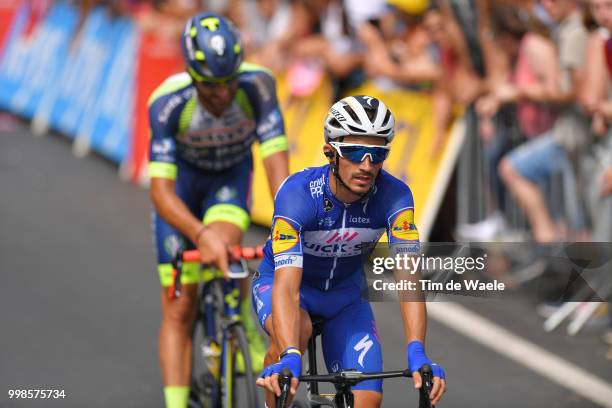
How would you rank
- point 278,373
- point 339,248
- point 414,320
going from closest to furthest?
point 278,373
point 414,320
point 339,248

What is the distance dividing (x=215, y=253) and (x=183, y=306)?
2.96ft

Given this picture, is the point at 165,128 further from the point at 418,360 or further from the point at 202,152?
the point at 418,360

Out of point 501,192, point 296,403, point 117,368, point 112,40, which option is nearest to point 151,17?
point 112,40

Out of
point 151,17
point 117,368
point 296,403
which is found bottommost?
point 296,403

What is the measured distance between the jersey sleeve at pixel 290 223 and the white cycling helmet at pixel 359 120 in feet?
0.92

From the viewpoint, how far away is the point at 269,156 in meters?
7.04

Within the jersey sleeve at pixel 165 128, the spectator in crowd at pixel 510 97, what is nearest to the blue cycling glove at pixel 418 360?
the jersey sleeve at pixel 165 128

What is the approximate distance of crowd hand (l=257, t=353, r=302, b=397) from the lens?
482 cm

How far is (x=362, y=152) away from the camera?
17.1 ft

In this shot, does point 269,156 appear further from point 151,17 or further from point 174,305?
point 151,17

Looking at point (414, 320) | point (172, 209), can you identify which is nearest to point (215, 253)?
point (172, 209)

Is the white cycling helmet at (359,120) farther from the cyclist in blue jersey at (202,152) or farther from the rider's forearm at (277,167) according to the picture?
the rider's forearm at (277,167)

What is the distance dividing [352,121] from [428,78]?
5.49 metres

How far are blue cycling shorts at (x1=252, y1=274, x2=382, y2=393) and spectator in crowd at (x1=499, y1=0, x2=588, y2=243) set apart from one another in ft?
13.6
